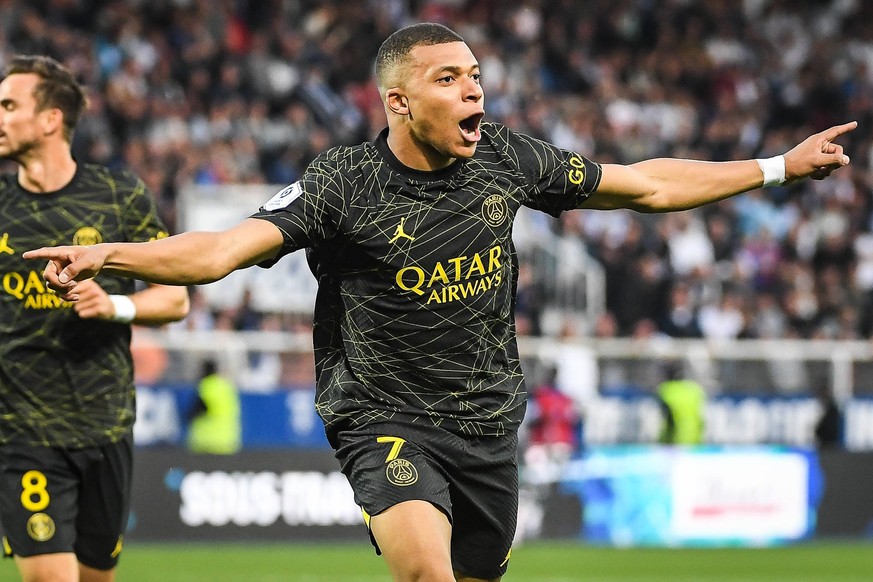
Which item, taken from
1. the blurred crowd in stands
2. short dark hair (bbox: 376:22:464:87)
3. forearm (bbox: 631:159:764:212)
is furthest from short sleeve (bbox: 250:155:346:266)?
the blurred crowd in stands

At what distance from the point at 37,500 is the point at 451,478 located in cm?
193

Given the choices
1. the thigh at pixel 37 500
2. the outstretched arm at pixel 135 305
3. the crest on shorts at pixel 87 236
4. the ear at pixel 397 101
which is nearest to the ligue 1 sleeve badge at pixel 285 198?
the ear at pixel 397 101

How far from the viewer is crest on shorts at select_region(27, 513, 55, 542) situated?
6398 mm

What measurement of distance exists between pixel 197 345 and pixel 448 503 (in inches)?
464

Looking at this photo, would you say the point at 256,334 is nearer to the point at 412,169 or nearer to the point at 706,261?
the point at 706,261

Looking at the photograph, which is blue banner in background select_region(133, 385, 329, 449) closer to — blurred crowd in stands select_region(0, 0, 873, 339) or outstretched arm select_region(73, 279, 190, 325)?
blurred crowd in stands select_region(0, 0, 873, 339)

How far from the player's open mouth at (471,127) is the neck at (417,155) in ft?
0.47

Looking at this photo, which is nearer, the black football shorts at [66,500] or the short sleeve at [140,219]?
the black football shorts at [66,500]

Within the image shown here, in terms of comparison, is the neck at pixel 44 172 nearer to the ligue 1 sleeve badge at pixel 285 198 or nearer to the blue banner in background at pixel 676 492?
the ligue 1 sleeve badge at pixel 285 198

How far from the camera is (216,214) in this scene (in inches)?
700

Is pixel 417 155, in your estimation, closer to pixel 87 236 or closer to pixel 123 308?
pixel 123 308

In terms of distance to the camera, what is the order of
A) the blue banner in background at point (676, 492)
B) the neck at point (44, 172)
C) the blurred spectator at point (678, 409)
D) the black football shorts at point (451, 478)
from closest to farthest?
the black football shorts at point (451, 478) → the neck at point (44, 172) → the blue banner in background at point (676, 492) → the blurred spectator at point (678, 409)

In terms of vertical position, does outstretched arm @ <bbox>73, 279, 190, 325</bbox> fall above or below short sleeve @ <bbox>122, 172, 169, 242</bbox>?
below

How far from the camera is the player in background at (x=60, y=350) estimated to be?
259 inches
